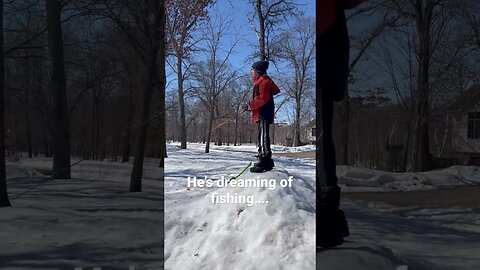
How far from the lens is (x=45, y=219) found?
263 centimetres

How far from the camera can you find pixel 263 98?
2773mm

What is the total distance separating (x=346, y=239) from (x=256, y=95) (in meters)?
1.20

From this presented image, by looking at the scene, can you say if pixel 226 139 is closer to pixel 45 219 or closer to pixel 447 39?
pixel 45 219

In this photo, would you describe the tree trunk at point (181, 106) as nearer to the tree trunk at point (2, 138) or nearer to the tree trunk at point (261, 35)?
the tree trunk at point (261, 35)

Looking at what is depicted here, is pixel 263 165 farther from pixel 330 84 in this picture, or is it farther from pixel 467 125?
pixel 467 125

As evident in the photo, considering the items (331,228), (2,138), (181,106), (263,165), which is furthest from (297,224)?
(2,138)

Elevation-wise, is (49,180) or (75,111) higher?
(75,111)

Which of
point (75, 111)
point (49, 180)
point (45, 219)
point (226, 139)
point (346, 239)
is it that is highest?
point (75, 111)

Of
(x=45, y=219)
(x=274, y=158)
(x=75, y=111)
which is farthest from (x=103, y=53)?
(x=274, y=158)

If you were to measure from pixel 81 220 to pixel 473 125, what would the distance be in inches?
111

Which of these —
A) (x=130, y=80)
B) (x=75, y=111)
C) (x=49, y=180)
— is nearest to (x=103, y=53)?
(x=130, y=80)

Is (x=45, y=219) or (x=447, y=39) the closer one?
(x=45, y=219)

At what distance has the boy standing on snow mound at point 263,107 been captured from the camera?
2754mm

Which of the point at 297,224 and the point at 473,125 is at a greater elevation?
the point at 473,125
